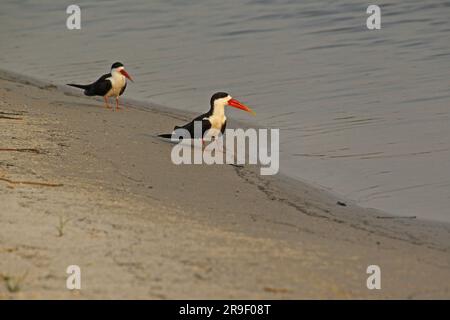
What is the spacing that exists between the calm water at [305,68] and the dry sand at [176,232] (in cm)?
81

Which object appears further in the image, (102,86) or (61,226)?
(102,86)

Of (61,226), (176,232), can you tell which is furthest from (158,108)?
(61,226)

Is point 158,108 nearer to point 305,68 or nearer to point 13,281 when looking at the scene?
point 305,68

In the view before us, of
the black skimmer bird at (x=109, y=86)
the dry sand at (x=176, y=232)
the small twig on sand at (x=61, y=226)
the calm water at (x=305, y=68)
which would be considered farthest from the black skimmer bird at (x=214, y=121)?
the small twig on sand at (x=61, y=226)

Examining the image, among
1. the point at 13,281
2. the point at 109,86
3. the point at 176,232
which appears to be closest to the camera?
the point at 13,281

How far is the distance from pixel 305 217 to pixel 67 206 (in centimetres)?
153

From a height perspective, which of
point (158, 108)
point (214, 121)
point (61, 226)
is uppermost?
point (158, 108)

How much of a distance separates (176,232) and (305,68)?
685 cm

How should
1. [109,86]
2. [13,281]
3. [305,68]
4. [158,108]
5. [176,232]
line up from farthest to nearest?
1. [305,68]
2. [158,108]
3. [109,86]
4. [176,232]
5. [13,281]

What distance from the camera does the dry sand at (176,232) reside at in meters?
4.42

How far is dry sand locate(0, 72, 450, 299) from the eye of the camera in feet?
14.5

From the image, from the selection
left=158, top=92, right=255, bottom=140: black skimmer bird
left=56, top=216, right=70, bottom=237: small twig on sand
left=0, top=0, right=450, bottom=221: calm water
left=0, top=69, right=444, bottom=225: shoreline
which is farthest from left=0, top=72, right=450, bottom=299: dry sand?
left=0, top=0, right=450, bottom=221: calm water

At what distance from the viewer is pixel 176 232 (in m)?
5.19

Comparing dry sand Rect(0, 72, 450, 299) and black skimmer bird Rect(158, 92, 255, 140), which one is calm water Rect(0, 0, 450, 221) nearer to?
black skimmer bird Rect(158, 92, 255, 140)
